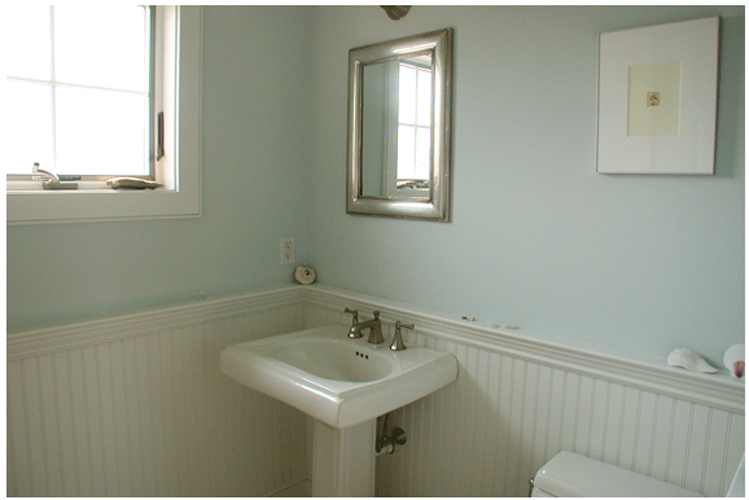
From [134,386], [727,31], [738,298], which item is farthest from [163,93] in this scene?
[738,298]

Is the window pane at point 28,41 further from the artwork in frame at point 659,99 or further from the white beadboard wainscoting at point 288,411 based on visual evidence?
the artwork in frame at point 659,99

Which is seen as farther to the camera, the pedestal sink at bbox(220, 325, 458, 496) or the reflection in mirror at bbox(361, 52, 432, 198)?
the reflection in mirror at bbox(361, 52, 432, 198)

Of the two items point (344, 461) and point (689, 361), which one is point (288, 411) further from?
point (689, 361)

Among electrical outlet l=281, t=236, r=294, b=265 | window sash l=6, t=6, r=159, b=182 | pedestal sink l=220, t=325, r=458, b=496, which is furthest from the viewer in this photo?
electrical outlet l=281, t=236, r=294, b=265

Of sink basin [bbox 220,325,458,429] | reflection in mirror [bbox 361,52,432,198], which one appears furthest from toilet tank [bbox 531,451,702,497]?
reflection in mirror [bbox 361,52,432,198]

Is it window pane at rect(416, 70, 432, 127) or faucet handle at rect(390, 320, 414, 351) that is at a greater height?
window pane at rect(416, 70, 432, 127)

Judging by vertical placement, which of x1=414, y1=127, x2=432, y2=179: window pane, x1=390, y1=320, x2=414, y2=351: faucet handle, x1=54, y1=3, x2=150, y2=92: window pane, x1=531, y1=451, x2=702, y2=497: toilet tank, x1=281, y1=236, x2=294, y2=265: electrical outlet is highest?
x1=54, y1=3, x2=150, y2=92: window pane

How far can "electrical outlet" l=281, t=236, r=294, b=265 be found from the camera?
2275 millimetres

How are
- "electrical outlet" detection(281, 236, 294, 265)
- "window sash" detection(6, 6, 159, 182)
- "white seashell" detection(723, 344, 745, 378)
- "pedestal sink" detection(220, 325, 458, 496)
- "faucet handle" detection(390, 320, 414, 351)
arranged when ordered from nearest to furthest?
"white seashell" detection(723, 344, 745, 378)
"pedestal sink" detection(220, 325, 458, 496)
"window sash" detection(6, 6, 159, 182)
"faucet handle" detection(390, 320, 414, 351)
"electrical outlet" detection(281, 236, 294, 265)

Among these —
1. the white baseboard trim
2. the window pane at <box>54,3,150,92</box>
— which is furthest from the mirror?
the white baseboard trim

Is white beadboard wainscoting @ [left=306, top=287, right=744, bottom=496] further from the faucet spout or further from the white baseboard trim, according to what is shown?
the white baseboard trim

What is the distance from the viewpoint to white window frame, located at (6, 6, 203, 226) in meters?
1.82

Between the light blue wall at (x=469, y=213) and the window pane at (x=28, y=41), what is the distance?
0.45 metres

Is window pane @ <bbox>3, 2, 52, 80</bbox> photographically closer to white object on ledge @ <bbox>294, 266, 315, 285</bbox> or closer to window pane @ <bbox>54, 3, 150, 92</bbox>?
window pane @ <bbox>54, 3, 150, 92</bbox>
